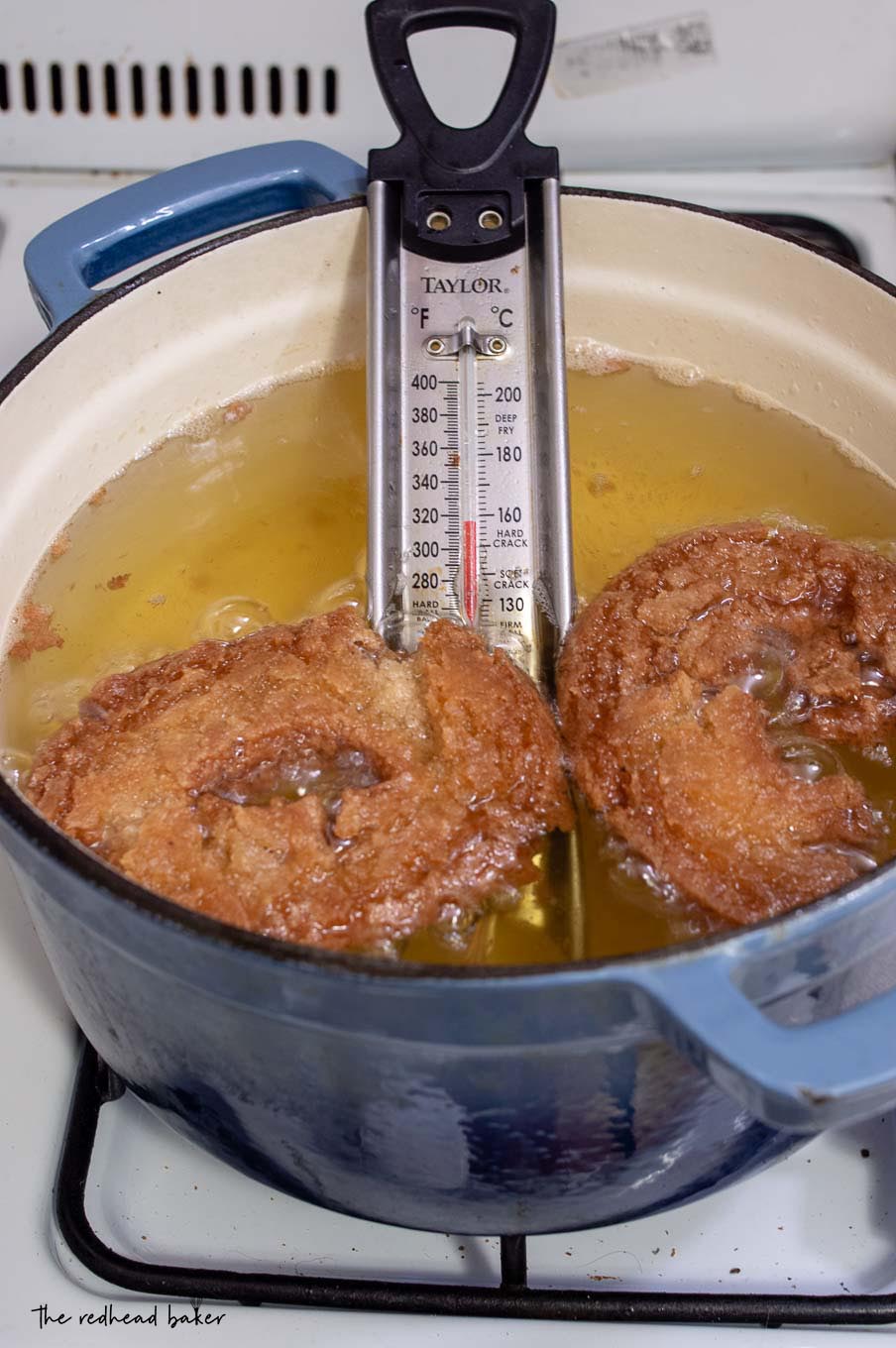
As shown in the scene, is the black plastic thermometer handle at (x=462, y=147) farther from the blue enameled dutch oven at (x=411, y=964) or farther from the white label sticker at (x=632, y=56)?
the white label sticker at (x=632, y=56)

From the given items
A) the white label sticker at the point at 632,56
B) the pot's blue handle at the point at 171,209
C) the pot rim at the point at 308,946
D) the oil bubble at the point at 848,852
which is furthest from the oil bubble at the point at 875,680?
the white label sticker at the point at 632,56

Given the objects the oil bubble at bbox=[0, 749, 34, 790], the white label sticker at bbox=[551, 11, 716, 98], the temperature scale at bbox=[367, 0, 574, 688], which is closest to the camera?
the oil bubble at bbox=[0, 749, 34, 790]

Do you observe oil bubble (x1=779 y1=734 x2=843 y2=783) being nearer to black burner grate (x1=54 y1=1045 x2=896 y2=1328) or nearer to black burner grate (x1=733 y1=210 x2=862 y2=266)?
black burner grate (x1=54 y1=1045 x2=896 y2=1328)

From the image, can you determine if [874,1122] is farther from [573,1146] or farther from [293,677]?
[293,677]

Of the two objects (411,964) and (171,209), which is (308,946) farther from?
(171,209)

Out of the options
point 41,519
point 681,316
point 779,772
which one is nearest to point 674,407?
point 681,316

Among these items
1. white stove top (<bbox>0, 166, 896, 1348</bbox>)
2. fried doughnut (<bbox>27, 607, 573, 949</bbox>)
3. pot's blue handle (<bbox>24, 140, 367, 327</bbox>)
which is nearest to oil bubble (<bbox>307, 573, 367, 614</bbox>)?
fried doughnut (<bbox>27, 607, 573, 949</bbox>)

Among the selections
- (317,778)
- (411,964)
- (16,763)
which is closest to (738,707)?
(317,778)

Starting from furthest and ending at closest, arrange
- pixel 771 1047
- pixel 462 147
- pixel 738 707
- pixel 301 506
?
Result: 1. pixel 301 506
2. pixel 462 147
3. pixel 738 707
4. pixel 771 1047
